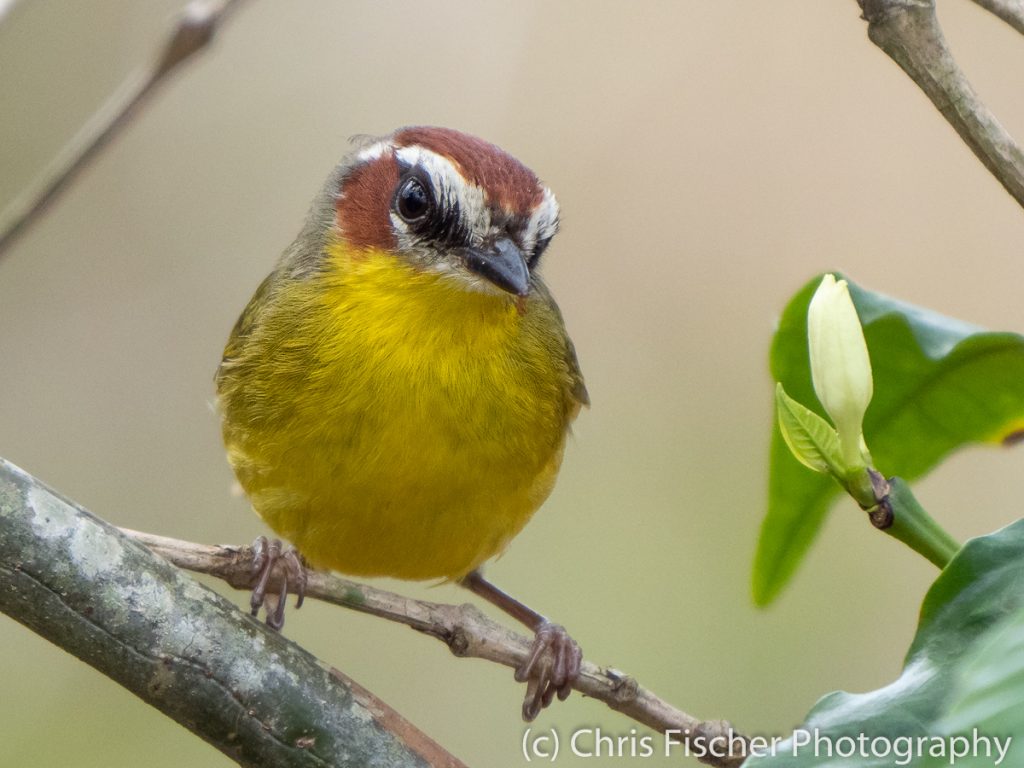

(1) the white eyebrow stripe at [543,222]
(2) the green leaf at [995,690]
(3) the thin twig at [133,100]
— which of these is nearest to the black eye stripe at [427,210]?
(1) the white eyebrow stripe at [543,222]

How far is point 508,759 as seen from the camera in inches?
207

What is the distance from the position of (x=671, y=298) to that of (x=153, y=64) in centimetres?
429

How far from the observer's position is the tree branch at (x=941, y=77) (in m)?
1.78

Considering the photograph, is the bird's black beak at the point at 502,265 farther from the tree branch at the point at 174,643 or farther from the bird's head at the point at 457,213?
the tree branch at the point at 174,643

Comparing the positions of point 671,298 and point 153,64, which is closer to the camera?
point 153,64

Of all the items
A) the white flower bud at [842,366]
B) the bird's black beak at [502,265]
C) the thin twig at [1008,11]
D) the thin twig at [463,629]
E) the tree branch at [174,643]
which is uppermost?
the thin twig at [1008,11]

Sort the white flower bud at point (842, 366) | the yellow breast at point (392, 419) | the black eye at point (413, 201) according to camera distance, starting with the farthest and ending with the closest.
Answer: the black eye at point (413, 201)
the yellow breast at point (392, 419)
the white flower bud at point (842, 366)

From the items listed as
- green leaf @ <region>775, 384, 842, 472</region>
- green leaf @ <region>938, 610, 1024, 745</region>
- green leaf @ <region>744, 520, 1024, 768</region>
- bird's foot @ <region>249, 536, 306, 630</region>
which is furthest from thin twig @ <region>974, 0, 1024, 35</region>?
bird's foot @ <region>249, 536, 306, 630</region>

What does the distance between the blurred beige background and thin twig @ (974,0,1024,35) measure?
3.56 metres

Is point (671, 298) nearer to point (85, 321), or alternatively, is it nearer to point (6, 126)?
point (85, 321)

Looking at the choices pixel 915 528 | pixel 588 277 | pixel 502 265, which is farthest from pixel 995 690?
pixel 588 277

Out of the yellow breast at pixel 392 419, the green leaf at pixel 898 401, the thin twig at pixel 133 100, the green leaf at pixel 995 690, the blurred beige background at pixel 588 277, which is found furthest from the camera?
the blurred beige background at pixel 588 277

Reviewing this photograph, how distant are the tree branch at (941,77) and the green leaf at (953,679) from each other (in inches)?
20.1

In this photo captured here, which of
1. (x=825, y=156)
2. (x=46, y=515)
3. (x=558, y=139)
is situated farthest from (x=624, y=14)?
(x=46, y=515)
